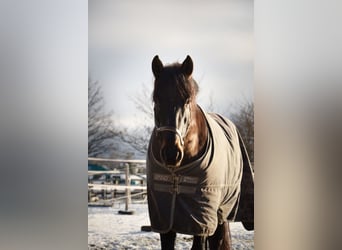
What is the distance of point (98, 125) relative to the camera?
1596mm

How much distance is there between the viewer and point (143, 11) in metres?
1.62

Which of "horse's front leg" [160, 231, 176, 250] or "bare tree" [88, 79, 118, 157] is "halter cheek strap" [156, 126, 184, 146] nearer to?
"bare tree" [88, 79, 118, 157]

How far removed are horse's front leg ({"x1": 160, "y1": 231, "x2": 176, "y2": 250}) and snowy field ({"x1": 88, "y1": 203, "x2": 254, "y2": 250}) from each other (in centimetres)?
2

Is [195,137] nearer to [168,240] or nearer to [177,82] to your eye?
[177,82]

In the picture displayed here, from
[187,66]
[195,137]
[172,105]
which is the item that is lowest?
[195,137]

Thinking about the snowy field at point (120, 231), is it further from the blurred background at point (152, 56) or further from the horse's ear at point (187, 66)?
the horse's ear at point (187, 66)

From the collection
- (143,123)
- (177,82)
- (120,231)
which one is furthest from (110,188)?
(177,82)

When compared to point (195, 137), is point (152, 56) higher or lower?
higher

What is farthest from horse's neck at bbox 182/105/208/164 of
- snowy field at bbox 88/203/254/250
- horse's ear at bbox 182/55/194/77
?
snowy field at bbox 88/203/254/250

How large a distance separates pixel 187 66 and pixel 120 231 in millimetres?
701

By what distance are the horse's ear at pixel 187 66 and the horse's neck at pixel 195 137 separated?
0.14m

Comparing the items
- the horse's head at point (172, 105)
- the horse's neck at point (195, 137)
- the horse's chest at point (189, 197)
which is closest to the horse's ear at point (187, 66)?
the horse's head at point (172, 105)
